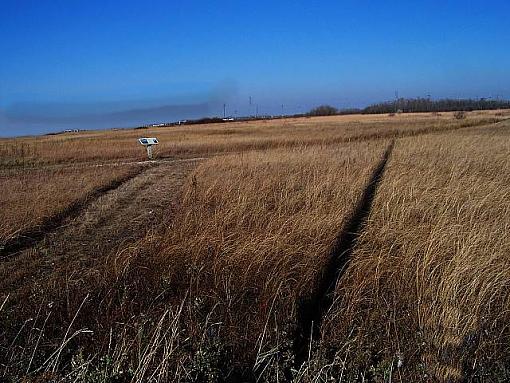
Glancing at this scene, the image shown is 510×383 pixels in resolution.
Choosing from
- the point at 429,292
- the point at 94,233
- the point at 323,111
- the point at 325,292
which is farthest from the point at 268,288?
the point at 323,111

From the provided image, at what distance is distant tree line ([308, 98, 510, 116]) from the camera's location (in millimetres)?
134337

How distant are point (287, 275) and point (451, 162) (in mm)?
8248

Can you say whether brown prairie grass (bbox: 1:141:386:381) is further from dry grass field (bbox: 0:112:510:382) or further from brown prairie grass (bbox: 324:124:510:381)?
brown prairie grass (bbox: 324:124:510:381)

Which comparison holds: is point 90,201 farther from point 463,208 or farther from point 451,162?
point 451,162

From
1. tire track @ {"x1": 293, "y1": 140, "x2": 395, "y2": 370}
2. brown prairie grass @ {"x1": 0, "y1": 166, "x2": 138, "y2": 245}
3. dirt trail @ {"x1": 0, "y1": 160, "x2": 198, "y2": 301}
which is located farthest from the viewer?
brown prairie grass @ {"x1": 0, "y1": 166, "x2": 138, "y2": 245}

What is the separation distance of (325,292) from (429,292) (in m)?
1.04

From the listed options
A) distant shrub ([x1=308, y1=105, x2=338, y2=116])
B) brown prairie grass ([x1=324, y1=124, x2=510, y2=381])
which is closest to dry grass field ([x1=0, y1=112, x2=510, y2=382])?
brown prairie grass ([x1=324, y1=124, x2=510, y2=381])

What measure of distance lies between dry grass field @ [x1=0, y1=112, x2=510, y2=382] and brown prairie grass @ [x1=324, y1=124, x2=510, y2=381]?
2 cm

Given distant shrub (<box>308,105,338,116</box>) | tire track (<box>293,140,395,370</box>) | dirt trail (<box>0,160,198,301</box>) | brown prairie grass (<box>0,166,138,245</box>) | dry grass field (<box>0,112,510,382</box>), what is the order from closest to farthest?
dry grass field (<box>0,112,510,382</box>) → tire track (<box>293,140,395,370</box>) → dirt trail (<box>0,160,198,301</box>) → brown prairie grass (<box>0,166,138,245</box>) → distant shrub (<box>308,105,338,116</box>)

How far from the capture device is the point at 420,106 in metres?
147

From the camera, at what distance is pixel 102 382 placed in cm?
280

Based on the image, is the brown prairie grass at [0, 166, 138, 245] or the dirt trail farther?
the brown prairie grass at [0, 166, 138, 245]

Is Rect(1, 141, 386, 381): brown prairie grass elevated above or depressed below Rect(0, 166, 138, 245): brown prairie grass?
below

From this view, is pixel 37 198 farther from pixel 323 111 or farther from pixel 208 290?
pixel 323 111
